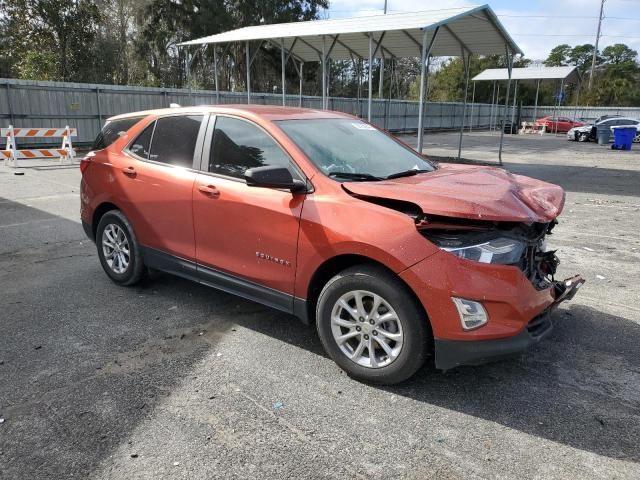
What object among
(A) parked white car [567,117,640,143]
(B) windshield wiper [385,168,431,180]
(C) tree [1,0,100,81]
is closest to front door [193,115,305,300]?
(B) windshield wiper [385,168,431,180]

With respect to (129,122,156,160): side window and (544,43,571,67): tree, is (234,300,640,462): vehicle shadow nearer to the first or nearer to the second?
(129,122,156,160): side window

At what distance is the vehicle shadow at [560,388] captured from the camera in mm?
2869

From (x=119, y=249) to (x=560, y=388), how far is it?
13.0 ft

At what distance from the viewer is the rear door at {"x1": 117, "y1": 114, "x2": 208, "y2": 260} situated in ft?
13.9

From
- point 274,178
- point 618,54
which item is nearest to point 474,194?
point 274,178

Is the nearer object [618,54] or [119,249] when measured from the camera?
[119,249]

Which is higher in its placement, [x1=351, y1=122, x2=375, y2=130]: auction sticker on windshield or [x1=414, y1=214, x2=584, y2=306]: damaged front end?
[x1=351, y1=122, x2=375, y2=130]: auction sticker on windshield

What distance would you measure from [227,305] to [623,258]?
478 centimetres

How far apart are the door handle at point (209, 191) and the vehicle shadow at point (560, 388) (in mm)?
1106

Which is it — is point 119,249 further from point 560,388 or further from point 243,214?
point 560,388

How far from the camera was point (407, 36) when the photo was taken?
16.5 m

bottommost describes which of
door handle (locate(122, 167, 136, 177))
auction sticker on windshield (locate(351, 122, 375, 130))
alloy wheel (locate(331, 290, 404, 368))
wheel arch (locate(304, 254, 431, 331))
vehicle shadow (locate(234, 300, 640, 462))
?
vehicle shadow (locate(234, 300, 640, 462))

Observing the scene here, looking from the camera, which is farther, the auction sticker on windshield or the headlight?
the auction sticker on windshield

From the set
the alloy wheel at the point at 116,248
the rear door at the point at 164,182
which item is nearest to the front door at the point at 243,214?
the rear door at the point at 164,182
